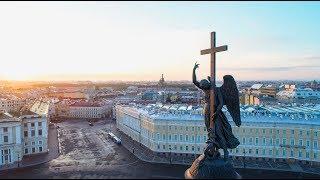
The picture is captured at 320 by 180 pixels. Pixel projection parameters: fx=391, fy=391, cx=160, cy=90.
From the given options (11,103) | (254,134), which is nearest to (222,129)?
(254,134)

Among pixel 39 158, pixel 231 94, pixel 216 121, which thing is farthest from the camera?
pixel 39 158

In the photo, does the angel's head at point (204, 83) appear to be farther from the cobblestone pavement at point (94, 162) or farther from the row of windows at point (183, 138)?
the row of windows at point (183, 138)

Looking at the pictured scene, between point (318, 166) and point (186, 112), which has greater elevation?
point (186, 112)

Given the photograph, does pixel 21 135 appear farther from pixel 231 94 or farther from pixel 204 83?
pixel 204 83

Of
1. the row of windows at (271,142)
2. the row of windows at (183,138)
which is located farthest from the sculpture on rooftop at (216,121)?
the row of windows at (183,138)

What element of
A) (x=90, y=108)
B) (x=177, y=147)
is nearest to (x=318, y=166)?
(x=177, y=147)

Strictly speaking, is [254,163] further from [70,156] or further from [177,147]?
[70,156]
